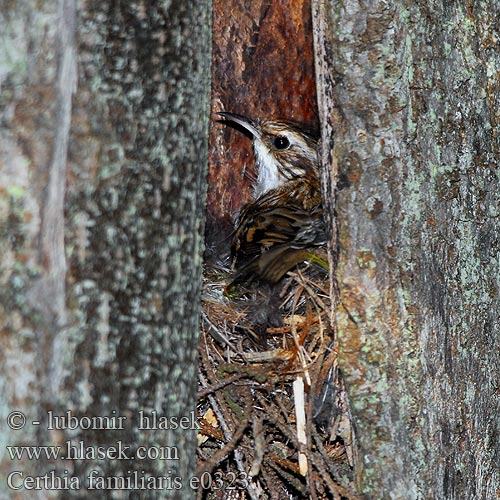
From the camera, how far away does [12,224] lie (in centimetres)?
176

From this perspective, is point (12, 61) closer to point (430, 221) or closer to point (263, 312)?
point (430, 221)

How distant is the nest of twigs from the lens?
330 centimetres

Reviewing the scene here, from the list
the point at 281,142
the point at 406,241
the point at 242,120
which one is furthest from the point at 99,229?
the point at 281,142

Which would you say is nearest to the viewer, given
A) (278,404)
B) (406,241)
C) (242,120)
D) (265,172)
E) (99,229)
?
(99,229)

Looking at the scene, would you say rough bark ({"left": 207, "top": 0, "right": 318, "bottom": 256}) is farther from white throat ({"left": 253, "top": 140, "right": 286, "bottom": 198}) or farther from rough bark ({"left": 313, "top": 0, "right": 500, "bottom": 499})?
rough bark ({"left": 313, "top": 0, "right": 500, "bottom": 499})

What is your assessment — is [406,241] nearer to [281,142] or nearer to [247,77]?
[247,77]

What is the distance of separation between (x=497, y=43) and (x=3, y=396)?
2.10 meters

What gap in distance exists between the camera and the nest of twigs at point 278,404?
3.30 metres

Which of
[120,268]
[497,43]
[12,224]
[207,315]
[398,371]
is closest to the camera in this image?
[12,224]

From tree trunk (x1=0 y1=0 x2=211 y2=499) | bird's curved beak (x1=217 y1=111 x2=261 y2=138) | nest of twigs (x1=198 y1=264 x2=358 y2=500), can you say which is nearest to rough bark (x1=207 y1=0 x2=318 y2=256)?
bird's curved beak (x1=217 y1=111 x2=261 y2=138)

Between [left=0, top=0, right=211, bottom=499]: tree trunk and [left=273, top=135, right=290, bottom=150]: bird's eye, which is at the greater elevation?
[left=273, top=135, right=290, bottom=150]: bird's eye

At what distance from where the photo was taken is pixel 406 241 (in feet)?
9.21

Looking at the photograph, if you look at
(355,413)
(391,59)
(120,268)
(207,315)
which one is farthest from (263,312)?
(120,268)

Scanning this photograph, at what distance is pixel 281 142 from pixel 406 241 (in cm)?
227
